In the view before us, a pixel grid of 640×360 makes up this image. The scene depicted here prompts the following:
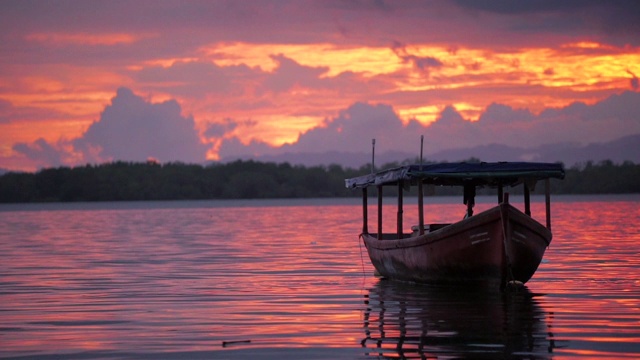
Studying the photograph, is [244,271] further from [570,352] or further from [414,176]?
[570,352]

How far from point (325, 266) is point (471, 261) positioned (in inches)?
421

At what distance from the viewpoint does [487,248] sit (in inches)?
871

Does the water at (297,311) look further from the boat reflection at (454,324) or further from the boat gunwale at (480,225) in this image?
the boat gunwale at (480,225)

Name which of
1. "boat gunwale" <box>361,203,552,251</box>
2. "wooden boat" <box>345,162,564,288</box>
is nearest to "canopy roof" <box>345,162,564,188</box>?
"wooden boat" <box>345,162,564,288</box>

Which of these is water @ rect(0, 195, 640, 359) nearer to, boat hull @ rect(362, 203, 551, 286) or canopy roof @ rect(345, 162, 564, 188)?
boat hull @ rect(362, 203, 551, 286)

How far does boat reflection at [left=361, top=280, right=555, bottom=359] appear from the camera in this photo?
49.5 feet

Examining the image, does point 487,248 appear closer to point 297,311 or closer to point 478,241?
point 478,241

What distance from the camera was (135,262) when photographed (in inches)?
1407

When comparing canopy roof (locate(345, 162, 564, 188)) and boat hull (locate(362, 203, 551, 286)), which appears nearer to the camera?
boat hull (locate(362, 203, 551, 286))

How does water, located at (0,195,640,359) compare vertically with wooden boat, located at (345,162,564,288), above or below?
below

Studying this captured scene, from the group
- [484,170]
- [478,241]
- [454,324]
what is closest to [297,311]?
[454,324]

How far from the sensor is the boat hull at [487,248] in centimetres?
2181

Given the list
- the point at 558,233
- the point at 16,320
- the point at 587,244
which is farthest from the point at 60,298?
the point at 558,233

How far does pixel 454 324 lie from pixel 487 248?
4.54m
